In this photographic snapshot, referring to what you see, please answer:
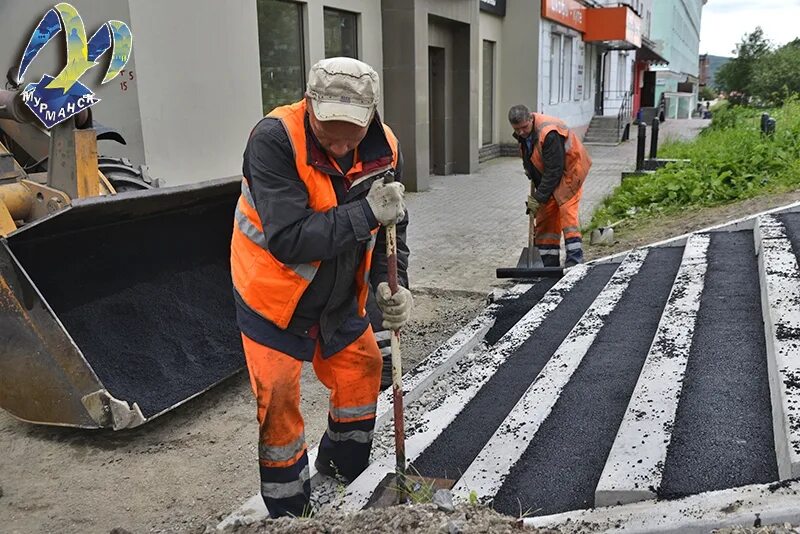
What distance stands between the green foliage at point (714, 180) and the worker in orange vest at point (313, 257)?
21.2 feet

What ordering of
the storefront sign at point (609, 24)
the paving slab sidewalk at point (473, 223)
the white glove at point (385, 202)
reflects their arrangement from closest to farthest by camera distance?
the white glove at point (385, 202)
the paving slab sidewalk at point (473, 223)
the storefront sign at point (609, 24)

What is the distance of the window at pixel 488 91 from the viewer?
1766 centimetres

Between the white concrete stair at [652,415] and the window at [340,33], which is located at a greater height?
the window at [340,33]

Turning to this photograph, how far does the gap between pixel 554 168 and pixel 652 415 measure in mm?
3666

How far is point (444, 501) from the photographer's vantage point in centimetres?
248

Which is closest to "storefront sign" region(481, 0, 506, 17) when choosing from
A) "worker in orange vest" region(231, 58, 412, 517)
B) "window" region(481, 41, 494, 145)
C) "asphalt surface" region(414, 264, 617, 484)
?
"window" region(481, 41, 494, 145)

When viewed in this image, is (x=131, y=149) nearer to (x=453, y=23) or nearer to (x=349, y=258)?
(x=349, y=258)

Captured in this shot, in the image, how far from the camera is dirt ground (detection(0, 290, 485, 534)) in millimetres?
3129

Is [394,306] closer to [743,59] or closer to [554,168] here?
[554,168]

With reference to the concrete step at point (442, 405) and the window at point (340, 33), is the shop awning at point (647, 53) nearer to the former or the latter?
the window at point (340, 33)

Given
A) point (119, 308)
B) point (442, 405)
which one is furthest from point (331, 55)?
point (442, 405)

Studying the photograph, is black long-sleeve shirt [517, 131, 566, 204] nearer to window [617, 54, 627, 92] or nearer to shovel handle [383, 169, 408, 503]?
shovel handle [383, 169, 408, 503]

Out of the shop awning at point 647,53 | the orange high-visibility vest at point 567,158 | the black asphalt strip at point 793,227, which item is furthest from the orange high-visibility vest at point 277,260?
the shop awning at point 647,53

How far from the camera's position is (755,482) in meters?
2.38
